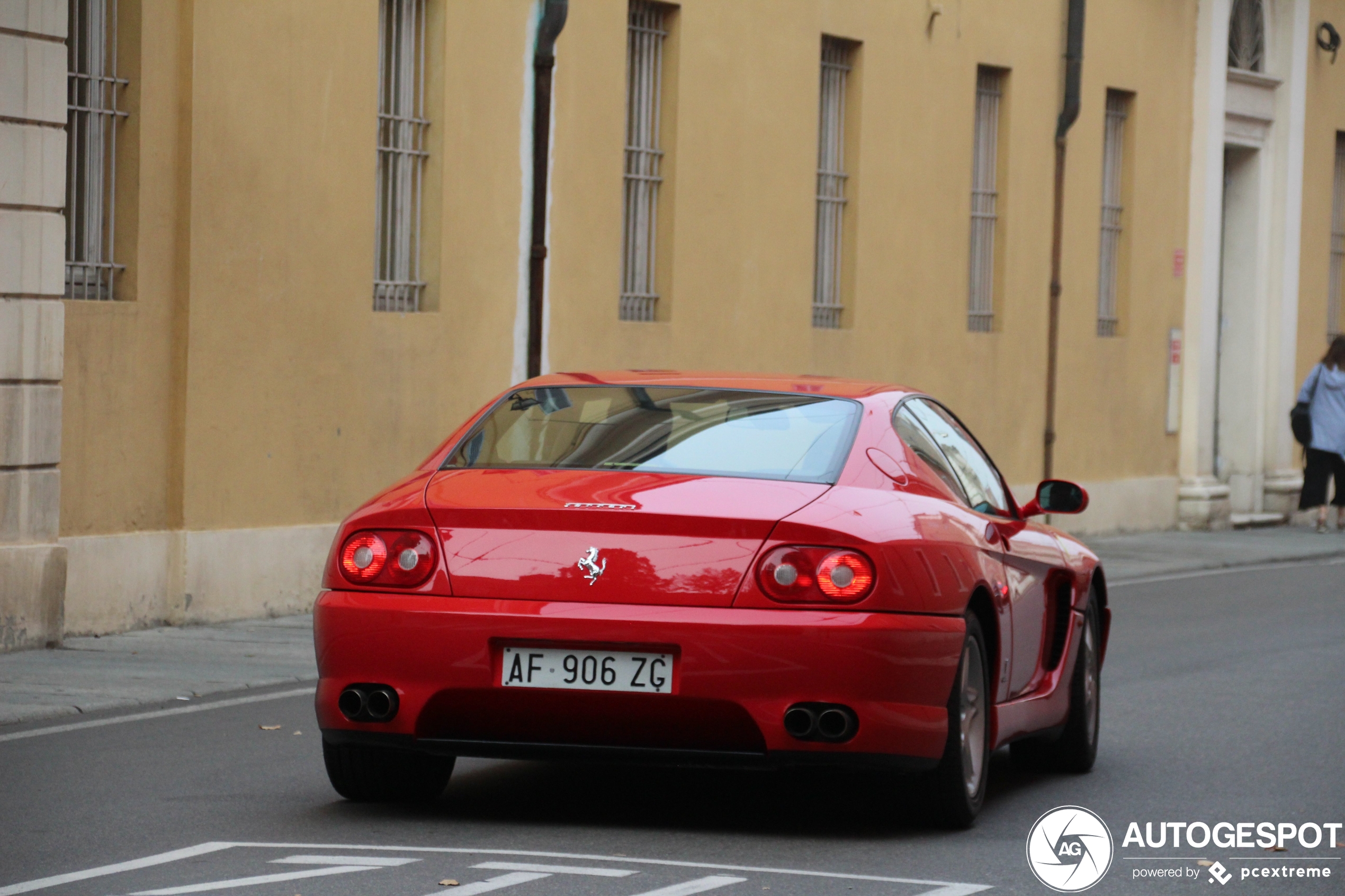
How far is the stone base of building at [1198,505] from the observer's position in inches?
1006

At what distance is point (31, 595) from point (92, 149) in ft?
8.30

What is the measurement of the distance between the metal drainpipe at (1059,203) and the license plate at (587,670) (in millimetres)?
16581

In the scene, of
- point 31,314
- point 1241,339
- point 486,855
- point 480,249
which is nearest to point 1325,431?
point 1241,339

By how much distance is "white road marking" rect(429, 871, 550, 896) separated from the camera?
5.82 meters

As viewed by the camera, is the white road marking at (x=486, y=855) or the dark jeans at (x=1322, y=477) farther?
the dark jeans at (x=1322, y=477)

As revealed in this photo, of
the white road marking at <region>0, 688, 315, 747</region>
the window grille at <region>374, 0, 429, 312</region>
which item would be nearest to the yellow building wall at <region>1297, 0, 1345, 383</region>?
the window grille at <region>374, 0, 429, 312</region>

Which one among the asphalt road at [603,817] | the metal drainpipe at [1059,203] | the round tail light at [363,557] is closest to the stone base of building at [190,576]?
the asphalt road at [603,817]

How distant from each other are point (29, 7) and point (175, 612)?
3334 millimetres

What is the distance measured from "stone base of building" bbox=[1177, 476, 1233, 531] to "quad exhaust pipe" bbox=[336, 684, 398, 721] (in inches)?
778

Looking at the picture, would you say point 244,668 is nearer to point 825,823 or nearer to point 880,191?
point 825,823

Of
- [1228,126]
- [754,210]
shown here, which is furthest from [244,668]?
[1228,126]

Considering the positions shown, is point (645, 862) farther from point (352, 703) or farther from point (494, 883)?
point (352, 703)

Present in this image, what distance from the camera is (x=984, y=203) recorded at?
2255 cm

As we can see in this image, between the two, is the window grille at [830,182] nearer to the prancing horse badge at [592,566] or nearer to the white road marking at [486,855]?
the prancing horse badge at [592,566]
